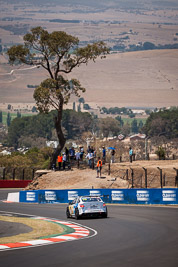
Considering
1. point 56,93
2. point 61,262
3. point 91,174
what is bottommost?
point 61,262

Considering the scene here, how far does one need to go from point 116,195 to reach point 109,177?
10.6 metres

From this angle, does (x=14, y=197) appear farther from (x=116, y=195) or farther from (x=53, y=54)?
(x=53, y=54)

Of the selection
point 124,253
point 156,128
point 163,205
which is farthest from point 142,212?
point 156,128

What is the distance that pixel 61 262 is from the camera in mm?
13273

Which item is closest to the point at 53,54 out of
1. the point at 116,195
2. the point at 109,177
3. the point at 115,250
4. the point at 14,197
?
the point at 109,177

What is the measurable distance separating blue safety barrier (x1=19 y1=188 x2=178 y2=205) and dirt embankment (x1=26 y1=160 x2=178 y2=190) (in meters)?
5.97

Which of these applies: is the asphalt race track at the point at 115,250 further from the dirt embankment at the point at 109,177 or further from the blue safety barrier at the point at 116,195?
the dirt embankment at the point at 109,177

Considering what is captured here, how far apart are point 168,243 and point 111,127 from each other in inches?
6632

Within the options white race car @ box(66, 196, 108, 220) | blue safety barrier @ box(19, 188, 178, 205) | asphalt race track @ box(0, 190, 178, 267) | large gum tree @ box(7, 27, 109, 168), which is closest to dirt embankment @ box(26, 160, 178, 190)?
large gum tree @ box(7, 27, 109, 168)

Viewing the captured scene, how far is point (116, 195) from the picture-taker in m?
38.5

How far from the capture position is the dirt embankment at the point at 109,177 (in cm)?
4841

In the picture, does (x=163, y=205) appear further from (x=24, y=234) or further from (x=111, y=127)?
(x=111, y=127)

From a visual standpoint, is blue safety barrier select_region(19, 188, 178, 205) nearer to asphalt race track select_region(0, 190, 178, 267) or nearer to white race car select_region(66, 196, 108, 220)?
white race car select_region(66, 196, 108, 220)

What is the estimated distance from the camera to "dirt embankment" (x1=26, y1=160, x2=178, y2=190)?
1906 inches
